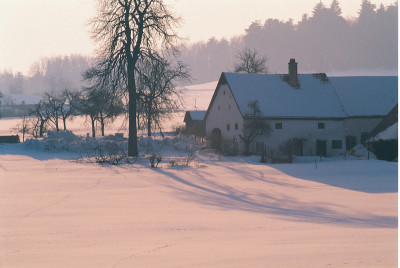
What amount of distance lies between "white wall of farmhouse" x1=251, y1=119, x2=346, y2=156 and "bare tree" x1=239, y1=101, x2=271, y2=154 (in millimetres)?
553

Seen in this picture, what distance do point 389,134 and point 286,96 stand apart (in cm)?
1132

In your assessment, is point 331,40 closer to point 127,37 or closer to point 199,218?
point 127,37

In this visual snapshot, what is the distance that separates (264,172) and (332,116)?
55.5 ft

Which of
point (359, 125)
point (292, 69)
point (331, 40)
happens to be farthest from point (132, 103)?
point (331, 40)

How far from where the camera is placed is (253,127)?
1448 inches

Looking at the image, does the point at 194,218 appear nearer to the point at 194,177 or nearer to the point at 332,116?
the point at 194,177

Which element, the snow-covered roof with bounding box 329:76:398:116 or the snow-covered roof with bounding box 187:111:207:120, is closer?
the snow-covered roof with bounding box 329:76:398:116

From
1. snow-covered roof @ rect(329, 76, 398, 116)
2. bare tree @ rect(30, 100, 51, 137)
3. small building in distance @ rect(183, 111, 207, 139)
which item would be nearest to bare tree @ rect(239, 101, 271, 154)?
snow-covered roof @ rect(329, 76, 398, 116)

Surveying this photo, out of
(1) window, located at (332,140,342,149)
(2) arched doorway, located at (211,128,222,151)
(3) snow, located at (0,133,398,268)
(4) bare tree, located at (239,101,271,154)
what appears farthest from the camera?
(2) arched doorway, located at (211,128,222,151)

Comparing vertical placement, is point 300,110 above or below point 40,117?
below

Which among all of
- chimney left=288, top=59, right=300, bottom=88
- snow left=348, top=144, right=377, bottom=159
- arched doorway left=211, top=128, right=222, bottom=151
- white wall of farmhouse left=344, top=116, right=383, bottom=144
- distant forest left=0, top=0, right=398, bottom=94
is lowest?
snow left=348, top=144, right=377, bottom=159

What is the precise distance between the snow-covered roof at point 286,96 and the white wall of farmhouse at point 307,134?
0.58m

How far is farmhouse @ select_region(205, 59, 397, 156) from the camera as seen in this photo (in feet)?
124

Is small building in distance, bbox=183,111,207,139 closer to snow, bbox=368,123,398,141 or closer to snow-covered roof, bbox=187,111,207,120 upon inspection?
snow-covered roof, bbox=187,111,207,120
